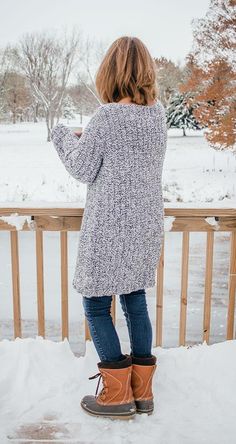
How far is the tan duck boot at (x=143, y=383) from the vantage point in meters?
1.74

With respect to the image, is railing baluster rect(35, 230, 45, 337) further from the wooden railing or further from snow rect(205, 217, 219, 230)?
snow rect(205, 217, 219, 230)

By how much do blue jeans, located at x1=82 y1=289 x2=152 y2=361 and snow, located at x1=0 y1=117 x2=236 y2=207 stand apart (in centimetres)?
419

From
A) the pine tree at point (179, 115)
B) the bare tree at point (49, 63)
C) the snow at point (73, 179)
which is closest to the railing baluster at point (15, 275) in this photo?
the snow at point (73, 179)

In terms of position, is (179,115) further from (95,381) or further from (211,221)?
(95,381)

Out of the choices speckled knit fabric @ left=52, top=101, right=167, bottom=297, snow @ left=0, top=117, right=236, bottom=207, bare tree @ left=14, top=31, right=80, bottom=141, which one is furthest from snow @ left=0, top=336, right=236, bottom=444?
bare tree @ left=14, top=31, right=80, bottom=141

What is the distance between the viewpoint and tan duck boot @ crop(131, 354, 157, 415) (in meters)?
1.74

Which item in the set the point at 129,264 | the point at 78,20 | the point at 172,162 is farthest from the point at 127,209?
the point at 78,20

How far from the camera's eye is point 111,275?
1620 mm

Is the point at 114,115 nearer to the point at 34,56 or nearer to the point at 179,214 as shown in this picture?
the point at 179,214

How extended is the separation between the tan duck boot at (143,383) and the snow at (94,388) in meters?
0.04

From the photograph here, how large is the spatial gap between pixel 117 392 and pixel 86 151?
0.91 m

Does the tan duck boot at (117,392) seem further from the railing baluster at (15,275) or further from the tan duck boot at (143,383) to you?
the railing baluster at (15,275)

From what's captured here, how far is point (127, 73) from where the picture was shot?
61.0 inches

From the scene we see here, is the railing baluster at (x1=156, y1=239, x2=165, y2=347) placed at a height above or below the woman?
below
